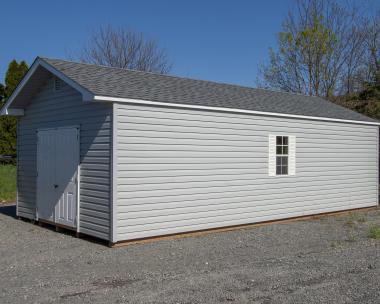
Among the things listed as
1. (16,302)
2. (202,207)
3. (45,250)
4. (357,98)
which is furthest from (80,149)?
(357,98)

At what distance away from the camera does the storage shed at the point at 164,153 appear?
30.3 ft

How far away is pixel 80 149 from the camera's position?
32.8 feet

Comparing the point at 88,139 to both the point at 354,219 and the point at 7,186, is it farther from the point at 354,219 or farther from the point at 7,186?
the point at 7,186

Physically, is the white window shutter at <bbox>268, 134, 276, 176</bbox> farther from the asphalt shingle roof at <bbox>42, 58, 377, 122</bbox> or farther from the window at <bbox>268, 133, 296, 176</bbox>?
the asphalt shingle roof at <bbox>42, 58, 377, 122</bbox>

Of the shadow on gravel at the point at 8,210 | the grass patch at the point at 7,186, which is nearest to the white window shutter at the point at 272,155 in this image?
the shadow on gravel at the point at 8,210

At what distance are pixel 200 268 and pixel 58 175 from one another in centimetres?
486

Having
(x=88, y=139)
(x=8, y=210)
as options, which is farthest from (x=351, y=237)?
(x=8, y=210)

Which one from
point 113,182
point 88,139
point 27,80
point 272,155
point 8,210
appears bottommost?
point 8,210

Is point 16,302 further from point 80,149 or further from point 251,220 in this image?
point 251,220

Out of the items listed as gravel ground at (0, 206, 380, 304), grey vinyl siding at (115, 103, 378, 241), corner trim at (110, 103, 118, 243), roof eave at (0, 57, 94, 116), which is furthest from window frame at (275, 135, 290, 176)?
roof eave at (0, 57, 94, 116)

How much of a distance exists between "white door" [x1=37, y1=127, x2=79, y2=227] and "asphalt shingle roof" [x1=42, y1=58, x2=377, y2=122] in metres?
1.31

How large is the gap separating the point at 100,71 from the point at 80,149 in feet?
6.99

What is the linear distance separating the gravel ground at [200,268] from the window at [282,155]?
6.18 ft

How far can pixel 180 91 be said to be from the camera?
11102mm
